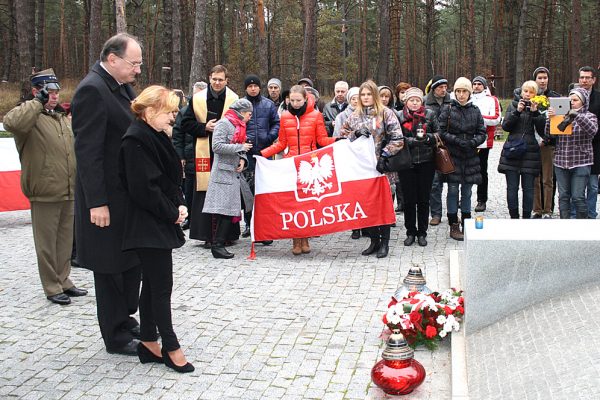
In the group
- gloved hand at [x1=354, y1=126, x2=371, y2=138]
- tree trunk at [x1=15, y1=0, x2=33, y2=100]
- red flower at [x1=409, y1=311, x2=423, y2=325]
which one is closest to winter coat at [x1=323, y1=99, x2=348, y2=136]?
gloved hand at [x1=354, y1=126, x2=371, y2=138]

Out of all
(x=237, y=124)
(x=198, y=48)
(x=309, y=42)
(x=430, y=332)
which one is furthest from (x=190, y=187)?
(x=309, y=42)

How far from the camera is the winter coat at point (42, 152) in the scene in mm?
6574

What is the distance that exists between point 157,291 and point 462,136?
214 inches

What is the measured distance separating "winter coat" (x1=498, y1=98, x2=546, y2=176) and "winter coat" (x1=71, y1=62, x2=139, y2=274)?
5.94m

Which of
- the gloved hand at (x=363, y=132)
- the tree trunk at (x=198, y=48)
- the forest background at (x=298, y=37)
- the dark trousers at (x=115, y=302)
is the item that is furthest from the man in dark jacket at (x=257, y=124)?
the forest background at (x=298, y=37)

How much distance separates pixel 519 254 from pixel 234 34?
4936 cm

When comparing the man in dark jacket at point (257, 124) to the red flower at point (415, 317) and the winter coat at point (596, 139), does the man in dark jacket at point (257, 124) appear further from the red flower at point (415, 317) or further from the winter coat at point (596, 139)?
the red flower at point (415, 317)

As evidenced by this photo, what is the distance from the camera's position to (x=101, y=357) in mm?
5297

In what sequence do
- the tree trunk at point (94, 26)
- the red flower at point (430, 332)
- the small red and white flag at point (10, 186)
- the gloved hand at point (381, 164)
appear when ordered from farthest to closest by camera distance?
1. the tree trunk at point (94, 26)
2. the small red and white flag at point (10, 186)
3. the gloved hand at point (381, 164)
4. the red flower at point (430, 332)

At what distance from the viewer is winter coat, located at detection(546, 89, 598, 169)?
877 centimetres

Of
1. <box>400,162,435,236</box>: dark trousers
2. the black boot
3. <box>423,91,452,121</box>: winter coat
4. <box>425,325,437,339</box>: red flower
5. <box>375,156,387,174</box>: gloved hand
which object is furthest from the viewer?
<box>423,91,452,121</box>: winter coat

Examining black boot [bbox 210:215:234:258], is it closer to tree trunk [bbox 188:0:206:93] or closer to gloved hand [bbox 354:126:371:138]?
gloved hand [bbox 354:126:371:138]

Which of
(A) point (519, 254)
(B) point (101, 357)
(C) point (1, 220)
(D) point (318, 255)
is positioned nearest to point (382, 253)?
(D) point (318, 255)

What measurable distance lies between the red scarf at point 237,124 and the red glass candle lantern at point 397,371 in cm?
439
